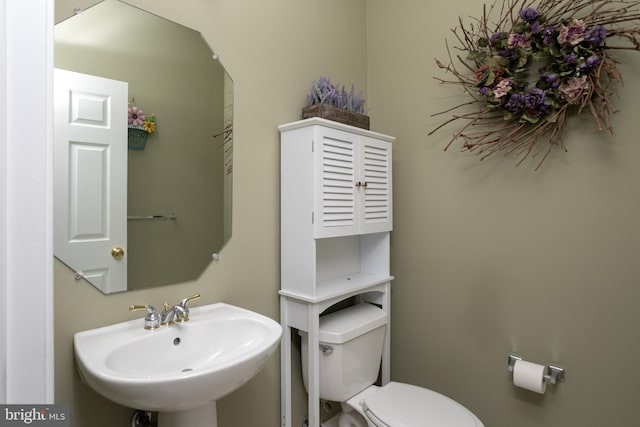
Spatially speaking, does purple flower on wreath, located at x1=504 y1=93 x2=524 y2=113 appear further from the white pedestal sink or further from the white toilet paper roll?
the white pedestal sink

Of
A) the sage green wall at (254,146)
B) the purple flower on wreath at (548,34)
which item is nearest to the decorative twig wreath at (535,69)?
the purple flower on wreath at (548,34)

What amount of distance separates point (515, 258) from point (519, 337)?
0.35 m

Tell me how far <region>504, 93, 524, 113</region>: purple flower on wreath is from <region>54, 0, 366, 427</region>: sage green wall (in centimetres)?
90

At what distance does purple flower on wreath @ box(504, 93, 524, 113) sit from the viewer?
1.46 metres

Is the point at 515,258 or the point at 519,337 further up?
the point at 515,258

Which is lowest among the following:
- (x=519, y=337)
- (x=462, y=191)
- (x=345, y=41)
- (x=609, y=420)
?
(x=609, y=420)

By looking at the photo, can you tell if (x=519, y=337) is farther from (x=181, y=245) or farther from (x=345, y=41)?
(x=345, y=41)

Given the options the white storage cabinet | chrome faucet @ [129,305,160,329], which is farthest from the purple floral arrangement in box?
chrome faucet @ [129,305,160,329]

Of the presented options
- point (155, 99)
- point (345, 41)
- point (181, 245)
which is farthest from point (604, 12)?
point (181, 245)

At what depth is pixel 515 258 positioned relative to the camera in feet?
5.30

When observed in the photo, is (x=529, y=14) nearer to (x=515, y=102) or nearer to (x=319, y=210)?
(x=515, y=102)

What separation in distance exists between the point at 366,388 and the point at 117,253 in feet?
4.03

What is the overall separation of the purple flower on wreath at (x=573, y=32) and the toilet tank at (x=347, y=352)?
138 centimetres

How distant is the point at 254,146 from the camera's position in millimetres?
1517
